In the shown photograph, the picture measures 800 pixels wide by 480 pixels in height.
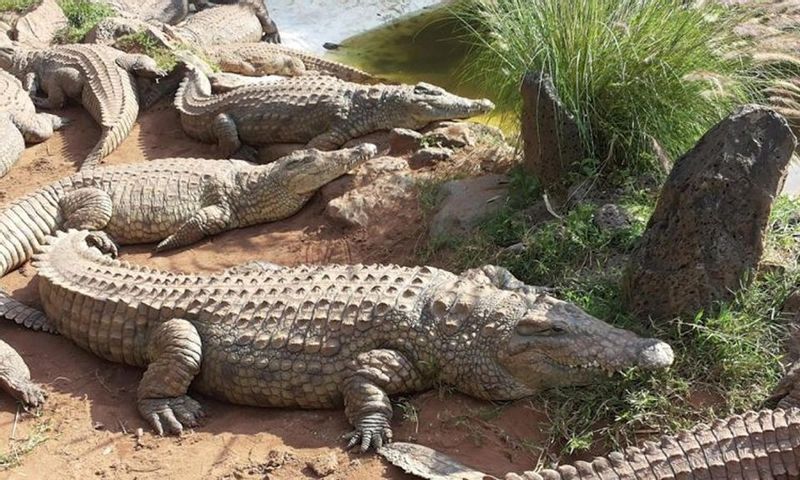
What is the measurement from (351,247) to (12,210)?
7.96ft

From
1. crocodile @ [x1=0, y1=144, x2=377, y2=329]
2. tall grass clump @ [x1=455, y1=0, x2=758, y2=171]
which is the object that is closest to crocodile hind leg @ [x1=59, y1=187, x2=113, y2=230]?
crocodile @ [x1=0, y1=144, x2=377, y2=329]

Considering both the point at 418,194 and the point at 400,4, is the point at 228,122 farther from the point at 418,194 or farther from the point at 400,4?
the point at 400,4

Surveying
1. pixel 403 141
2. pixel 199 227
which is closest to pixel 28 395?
pixel 199 227

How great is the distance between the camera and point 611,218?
14.8 feet

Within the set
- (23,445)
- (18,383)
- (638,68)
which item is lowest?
(23,445)

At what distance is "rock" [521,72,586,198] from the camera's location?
463 centimetres

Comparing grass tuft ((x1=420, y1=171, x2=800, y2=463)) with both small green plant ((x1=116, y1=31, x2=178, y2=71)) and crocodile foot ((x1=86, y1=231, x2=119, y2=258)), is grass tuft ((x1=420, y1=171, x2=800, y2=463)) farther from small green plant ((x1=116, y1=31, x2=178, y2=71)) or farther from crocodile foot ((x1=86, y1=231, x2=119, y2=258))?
small green plant ((x1=116, y1=31, x2=178, y2=71))

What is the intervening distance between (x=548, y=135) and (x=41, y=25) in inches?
287

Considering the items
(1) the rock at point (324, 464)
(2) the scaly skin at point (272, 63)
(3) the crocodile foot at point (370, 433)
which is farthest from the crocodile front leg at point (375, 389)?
(2) the scaly skin at point (272, 63)

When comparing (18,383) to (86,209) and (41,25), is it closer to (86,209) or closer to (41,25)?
(86,209)

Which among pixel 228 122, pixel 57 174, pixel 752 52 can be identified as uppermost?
pixel 752 52

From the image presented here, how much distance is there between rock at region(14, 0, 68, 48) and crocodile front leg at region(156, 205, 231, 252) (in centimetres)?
459

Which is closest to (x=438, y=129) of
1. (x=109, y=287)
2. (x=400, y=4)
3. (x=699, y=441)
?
(x=109, y=287)

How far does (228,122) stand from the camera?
6.88 metres
